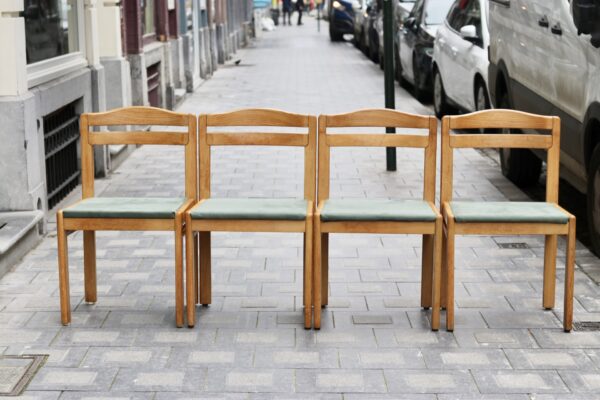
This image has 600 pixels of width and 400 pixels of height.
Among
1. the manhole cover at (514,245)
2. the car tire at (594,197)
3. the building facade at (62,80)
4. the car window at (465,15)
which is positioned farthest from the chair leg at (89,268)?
the car window at (465,15)

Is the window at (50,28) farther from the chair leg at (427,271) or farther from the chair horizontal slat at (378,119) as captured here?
the chair leg at (427,271)

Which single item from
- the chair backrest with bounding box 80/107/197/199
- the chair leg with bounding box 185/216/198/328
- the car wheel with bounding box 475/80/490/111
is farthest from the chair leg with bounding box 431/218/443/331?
the car wheel with bounding box 475/80/490/111

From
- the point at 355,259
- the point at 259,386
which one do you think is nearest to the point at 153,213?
the point at 259,386

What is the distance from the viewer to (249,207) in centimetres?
564

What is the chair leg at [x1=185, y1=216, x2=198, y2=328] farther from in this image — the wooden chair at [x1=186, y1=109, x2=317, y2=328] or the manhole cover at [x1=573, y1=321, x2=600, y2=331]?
the manhole cover at [x1=573, y1=321, x2=600, y2=331]

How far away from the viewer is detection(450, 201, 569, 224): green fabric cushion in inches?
216

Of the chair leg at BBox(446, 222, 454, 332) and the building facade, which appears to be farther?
the building facade

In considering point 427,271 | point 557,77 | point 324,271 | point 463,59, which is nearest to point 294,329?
point 324,271

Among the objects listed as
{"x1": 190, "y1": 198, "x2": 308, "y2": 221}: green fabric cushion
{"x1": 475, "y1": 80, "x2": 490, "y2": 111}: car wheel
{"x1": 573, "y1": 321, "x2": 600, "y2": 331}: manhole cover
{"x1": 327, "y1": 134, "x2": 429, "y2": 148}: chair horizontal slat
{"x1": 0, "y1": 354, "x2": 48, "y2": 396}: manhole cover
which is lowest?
{"x1": 573, "y1": 321, "x2": 600, "y2": 331}: manhole cover

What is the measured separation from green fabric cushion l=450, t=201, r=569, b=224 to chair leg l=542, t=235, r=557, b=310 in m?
0.28

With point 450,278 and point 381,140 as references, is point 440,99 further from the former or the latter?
point 450,278

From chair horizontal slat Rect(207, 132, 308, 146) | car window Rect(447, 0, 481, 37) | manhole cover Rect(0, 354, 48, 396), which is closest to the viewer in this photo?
manhole cover Rect(0, 354, 48, 396)

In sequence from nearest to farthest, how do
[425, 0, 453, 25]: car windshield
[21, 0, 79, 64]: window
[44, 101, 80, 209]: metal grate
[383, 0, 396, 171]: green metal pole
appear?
[21, 0, 79, 64]: window, [44, 101, 80, 209]: metal grate, [383, 0, 396, 171]: green metal pole, [425, 0, 453, 25]: car windshield

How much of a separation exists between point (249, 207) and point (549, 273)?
166cm
